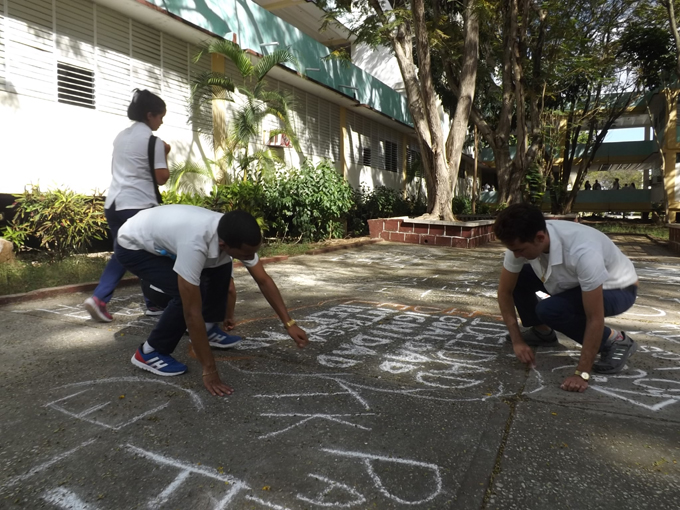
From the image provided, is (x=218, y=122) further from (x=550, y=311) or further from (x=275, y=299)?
(x=550, y=311)

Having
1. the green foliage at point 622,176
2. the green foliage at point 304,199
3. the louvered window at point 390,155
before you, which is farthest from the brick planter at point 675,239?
the green foliage at point 622,176

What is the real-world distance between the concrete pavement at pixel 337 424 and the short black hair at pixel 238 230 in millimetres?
762

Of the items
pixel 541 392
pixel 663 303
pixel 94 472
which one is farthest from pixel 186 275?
pixel 663 303

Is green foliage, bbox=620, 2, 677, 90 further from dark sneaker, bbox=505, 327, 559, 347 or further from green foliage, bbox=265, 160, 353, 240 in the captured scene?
dark sneaker, bbox=505, 327, 559, 347

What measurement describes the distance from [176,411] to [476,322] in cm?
252

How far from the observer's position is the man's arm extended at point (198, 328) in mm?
2350

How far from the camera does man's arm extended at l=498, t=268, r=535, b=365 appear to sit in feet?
9.03

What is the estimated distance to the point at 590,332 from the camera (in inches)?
97.4

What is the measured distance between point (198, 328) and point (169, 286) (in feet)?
1.51

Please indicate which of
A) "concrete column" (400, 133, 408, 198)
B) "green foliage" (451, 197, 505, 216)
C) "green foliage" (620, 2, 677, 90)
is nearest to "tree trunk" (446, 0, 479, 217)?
"green foliage" (451, 197, 505, 216)

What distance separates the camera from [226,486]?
1.73 metres

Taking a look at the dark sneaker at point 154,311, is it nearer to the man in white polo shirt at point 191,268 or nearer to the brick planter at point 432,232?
the man in white polo shirt at point 191,268

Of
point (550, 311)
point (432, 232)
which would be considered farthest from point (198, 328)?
point (432, 232)

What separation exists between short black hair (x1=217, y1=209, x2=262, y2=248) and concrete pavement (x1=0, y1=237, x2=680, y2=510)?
762mm
